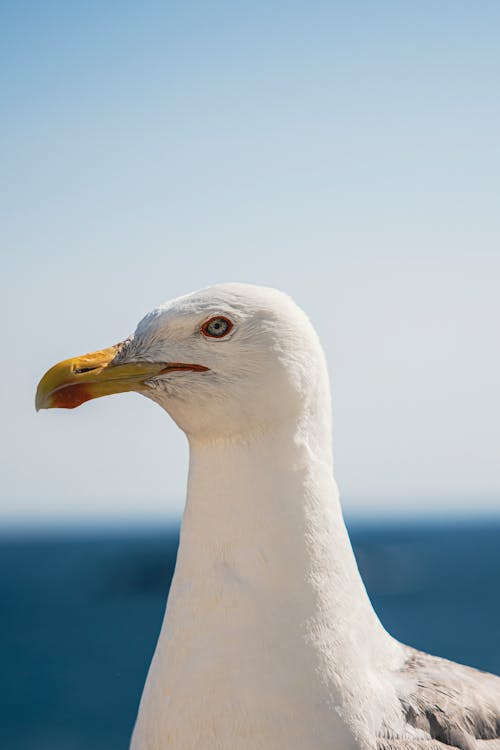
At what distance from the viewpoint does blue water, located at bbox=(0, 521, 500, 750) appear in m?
42.0

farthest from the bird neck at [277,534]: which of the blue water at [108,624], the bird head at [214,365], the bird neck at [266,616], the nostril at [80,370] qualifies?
the blue water at [108,624]

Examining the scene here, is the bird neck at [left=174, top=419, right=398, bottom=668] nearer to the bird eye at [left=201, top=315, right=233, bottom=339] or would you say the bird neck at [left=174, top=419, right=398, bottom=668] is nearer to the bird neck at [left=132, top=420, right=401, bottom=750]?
the bird neck at [left=132, top=420, right=401, bottom=750]

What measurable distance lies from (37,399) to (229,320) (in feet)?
2.66

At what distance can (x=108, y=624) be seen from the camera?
2285 inches

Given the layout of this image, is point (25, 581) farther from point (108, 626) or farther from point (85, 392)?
point (85, 392)

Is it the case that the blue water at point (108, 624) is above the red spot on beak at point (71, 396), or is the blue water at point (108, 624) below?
above

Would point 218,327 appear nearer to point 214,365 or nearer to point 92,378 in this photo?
point 214,365

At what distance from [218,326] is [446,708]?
1654 mm

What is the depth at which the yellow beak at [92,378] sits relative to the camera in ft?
12.9

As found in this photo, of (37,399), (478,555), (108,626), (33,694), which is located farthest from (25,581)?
(37,399)

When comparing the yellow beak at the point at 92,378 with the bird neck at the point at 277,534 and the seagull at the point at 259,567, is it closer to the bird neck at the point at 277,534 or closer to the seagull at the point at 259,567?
the seagull at the point at 259,567

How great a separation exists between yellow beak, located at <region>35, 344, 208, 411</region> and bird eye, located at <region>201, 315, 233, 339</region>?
130mm

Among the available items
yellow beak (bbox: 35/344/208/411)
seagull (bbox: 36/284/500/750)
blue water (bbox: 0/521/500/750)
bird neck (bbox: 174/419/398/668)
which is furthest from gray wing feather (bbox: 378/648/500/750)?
blue water (bbox: 0/521/500/750)

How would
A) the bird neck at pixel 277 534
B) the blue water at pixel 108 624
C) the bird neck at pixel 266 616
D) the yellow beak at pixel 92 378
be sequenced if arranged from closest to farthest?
the bird neck at pixel 266 616, the bird neck at pixel 277 534, the yellow beak at pixel 92 378, the blue water at pixel 108 624
